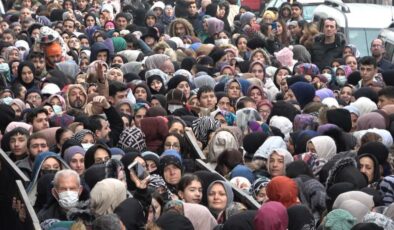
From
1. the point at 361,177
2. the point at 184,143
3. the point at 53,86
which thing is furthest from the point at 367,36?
the point at 361,177

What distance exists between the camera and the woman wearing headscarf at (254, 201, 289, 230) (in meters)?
16.9

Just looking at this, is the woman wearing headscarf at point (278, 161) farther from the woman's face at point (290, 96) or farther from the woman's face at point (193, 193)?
the woman's face at point (290, 96)

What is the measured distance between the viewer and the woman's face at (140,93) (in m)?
24.5

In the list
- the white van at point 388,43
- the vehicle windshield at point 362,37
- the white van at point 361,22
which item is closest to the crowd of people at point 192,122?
the white van at point 388,43

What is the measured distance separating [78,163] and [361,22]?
41.0 feet

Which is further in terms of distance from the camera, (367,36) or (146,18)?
(146,18)

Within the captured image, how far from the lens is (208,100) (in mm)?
24016

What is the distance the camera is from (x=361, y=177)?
19.0 m

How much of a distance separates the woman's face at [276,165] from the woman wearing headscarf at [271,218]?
8.14 feet

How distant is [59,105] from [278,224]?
7.36 meters

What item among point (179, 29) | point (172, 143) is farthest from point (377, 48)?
point (172, 143)

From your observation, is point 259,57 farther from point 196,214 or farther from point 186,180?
point 196,214

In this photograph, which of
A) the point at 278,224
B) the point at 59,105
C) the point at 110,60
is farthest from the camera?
the point at 110,60

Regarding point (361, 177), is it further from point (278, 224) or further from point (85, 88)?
point (85, 88)
